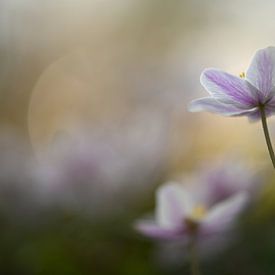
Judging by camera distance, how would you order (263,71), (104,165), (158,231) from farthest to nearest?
(104,165)
(158,231)
(263,71)

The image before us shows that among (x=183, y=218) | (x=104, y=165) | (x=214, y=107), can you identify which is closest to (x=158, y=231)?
(x=183, y=218)

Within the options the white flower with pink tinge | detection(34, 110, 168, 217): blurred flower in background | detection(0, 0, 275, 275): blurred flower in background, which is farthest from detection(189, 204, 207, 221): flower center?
detection(34, 110, 168, 217): blurred flower in background

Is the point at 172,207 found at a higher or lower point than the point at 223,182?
lower

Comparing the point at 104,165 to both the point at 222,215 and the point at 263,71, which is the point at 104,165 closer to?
the point at 222,215

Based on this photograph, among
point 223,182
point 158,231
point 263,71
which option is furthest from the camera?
point 223,182

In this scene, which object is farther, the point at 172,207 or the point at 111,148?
the point at 111,148

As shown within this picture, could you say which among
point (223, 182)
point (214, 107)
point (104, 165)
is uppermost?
point (104, 165)

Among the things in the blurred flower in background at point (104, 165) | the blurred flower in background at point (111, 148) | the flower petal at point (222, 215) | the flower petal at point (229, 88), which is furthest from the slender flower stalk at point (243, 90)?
the blurred flower in background at point (104, 165)

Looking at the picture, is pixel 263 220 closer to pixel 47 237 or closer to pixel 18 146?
pixel 47 237
